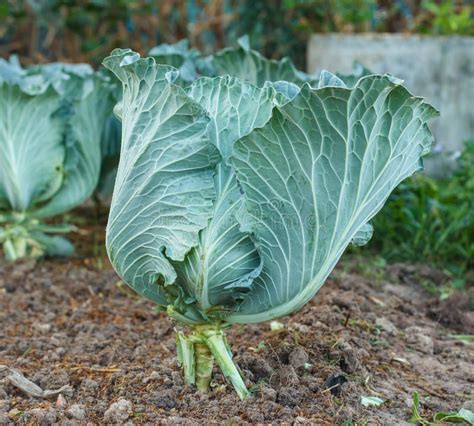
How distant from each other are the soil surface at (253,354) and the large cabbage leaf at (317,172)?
0.39 meters

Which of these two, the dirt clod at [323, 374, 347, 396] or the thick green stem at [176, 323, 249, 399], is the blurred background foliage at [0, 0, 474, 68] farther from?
the thick green stem at [176, 323, 249, 399]

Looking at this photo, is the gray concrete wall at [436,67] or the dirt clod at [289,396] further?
the gray concrete wall at [436,67]

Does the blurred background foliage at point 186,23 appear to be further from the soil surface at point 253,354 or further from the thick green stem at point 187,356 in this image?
the thick green stem at point 187,356

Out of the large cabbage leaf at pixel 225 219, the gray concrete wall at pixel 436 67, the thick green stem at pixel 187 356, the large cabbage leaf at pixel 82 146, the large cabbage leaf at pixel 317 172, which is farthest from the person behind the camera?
the gray concrete wall at pixel 436 67

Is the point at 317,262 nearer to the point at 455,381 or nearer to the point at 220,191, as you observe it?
the point at 220,191

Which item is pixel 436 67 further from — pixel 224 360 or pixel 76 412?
pixel 76 412

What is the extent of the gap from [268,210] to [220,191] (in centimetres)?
17

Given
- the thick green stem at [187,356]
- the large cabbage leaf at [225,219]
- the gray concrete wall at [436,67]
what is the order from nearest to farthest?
the large cabbage leaf at [225,219]
the thick green stem at [187,356]
the gray concrete wall at [436,67]

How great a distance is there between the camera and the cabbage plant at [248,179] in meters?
2.45

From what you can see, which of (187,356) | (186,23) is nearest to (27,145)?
(187,356)

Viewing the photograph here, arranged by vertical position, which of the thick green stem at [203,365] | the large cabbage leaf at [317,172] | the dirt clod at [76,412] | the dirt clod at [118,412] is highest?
the large cabbage leaf at [317,172]

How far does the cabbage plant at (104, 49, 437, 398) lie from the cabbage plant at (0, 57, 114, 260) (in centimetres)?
231

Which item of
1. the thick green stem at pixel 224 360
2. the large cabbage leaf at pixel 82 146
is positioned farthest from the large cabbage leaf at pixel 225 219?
the large cabbage leaf at pixel 82 146

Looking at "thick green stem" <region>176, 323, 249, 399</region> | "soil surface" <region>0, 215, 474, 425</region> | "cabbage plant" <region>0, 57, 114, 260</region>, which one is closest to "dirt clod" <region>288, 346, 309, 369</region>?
"soil surface" <region>0, 215, 474, 425</region>
